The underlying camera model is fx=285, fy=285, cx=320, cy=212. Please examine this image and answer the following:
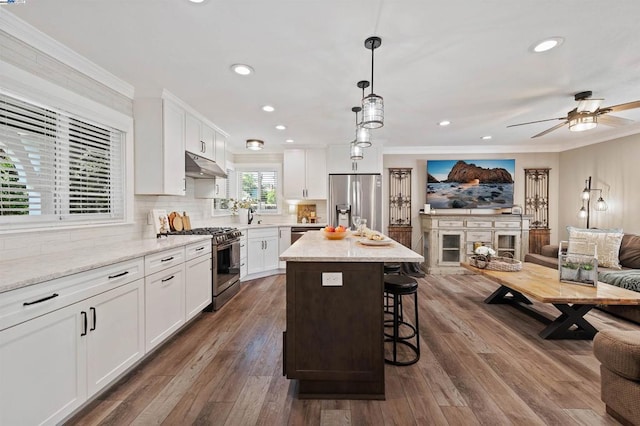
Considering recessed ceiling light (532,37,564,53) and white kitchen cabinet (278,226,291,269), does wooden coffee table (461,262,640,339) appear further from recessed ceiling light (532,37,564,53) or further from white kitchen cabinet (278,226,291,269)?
white kitchen cabinet (278,226,291,269)

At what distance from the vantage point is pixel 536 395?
1.94 meters

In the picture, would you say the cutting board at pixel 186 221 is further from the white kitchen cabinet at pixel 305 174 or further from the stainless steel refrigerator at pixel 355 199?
the stainless steel refrigerator at pixel 355 199

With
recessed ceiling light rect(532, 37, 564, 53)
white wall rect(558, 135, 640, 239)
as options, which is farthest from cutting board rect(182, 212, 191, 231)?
white wall rect(558, 135, 640, 239)

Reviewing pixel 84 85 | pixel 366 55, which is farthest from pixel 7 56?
pixel 366 55

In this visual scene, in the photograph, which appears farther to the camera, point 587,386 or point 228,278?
point 228,278

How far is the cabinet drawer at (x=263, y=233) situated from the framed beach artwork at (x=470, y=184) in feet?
10.3

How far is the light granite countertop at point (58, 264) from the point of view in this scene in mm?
1393

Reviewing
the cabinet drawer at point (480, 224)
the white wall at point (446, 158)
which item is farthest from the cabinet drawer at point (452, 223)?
the white wall at point (446, 158)

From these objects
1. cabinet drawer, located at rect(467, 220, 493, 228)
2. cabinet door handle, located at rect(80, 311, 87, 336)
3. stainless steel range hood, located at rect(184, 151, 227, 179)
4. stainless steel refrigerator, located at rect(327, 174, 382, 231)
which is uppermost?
stainless steel range hood, located at rect(184, 151, 227, 179)

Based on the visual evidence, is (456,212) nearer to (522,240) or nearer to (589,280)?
(522,240)

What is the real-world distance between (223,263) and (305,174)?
8.29 feet

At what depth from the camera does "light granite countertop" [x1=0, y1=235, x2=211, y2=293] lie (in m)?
1.39

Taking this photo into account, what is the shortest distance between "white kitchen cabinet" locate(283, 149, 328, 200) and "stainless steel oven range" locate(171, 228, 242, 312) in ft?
5.77

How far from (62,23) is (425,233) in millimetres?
5691
